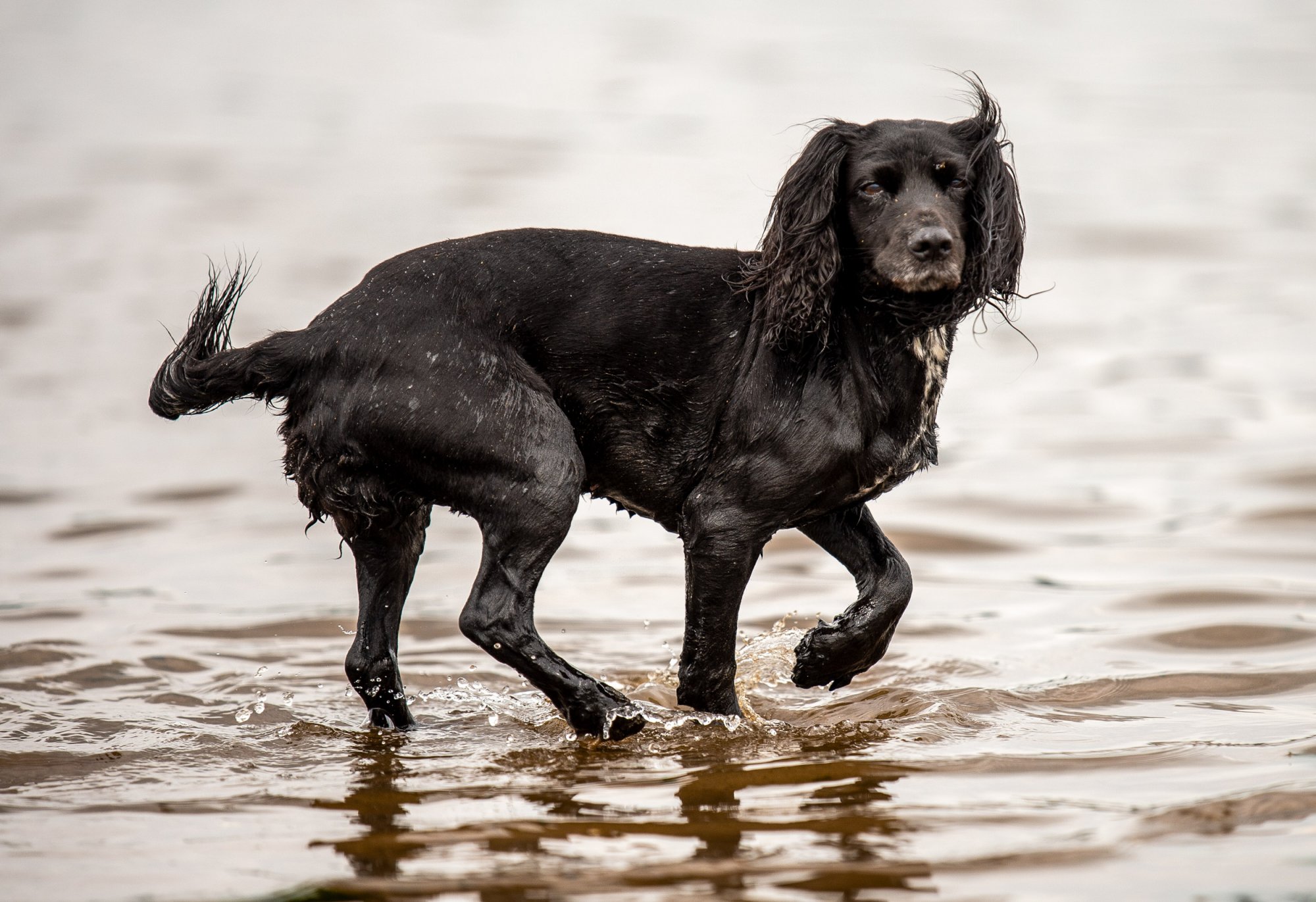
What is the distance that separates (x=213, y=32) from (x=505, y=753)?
83.5ft

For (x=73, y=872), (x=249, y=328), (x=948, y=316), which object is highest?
(x=249, y=328)

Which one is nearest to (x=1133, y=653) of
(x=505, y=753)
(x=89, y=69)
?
(x=505, y=753)

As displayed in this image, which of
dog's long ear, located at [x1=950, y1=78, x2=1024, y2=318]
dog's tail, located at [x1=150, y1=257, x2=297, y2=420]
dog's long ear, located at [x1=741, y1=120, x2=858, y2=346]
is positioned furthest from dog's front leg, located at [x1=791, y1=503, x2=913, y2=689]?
dog's tail, located at [x1=150, y1=257, x2=297, y2=420]

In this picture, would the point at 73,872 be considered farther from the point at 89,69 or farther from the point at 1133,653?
the point at 89,69

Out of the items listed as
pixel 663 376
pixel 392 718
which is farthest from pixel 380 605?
pixel 663 376

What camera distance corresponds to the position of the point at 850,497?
5961mm

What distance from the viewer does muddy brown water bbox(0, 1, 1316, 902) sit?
4.91m

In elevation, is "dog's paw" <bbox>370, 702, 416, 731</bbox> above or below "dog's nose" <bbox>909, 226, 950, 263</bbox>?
below

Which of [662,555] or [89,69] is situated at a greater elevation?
[89,69]

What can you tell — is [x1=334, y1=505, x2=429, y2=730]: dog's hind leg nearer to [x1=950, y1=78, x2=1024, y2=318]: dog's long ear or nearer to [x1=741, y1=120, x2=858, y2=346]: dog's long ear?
[x1=741, y1=120, x2=858, y2=346]: dog's long ear

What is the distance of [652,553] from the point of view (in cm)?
1029

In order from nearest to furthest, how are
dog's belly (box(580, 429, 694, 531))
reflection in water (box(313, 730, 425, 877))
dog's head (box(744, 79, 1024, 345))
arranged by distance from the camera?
reflection in water (box(313, 730, 425, 877)), dog's head (box(744, 79, 1024, 345)), dog's belly (box(580, 429, 694, 531))

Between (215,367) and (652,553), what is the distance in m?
4.73

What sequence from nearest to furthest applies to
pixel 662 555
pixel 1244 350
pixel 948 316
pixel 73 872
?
pixel 73 872, pixel 948 316, pixel 662 555, pixel 1244 350
